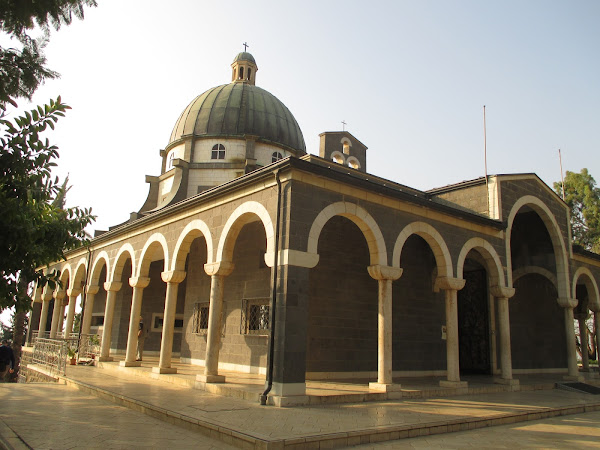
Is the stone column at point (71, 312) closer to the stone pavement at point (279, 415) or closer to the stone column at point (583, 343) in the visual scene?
the stone pavement at point (279, 415)

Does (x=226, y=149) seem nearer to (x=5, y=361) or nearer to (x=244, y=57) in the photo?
(x=244, y=57)

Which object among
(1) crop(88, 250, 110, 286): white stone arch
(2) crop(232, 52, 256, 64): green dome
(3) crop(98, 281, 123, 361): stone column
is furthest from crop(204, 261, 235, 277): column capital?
(2) crop(232, 52, 256, 64): green dome

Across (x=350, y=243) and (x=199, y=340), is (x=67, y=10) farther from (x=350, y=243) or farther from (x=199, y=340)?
(x=199, y=340)

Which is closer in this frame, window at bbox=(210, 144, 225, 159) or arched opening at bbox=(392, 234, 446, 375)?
arched opening at bbox=(392, 234, 446, 375)

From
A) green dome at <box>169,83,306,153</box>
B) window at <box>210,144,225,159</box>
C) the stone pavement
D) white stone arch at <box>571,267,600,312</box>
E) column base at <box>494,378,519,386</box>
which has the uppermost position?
green dome at <box>169,83,306,153</box>

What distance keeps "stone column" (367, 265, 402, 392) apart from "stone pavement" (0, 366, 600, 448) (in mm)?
441

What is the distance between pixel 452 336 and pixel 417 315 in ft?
9.12

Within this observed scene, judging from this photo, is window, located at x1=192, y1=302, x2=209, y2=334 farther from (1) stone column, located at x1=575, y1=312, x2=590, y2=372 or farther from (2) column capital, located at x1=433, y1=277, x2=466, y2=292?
(1) stone column, located at x1=575, y1=312, x2=590, y2=372

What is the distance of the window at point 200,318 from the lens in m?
15.5

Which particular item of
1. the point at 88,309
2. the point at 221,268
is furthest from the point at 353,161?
the point at 88,309

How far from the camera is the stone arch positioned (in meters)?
16.3

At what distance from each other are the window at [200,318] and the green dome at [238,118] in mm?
8929

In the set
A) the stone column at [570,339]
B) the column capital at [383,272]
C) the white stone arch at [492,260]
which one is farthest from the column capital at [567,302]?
the column capital at [383,272]

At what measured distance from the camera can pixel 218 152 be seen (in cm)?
2203
